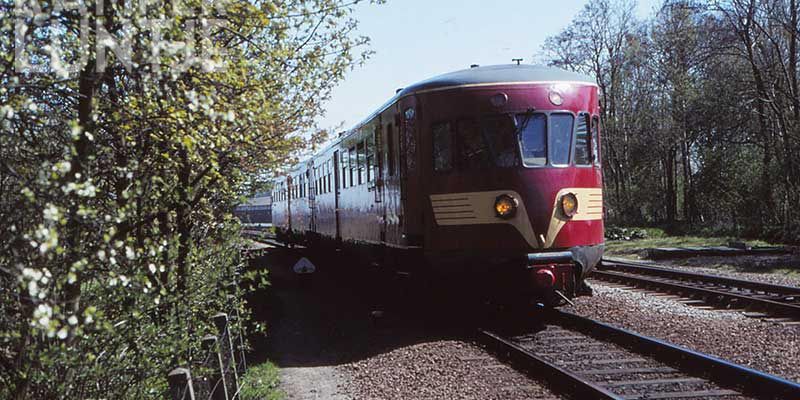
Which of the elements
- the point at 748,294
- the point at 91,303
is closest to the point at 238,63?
the point at 91,303

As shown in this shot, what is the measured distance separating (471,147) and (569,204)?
4.62 feet

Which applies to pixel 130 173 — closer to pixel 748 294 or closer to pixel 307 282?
pixel 748 294

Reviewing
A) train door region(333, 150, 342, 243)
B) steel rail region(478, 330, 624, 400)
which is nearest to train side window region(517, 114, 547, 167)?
steel rail region(478, 330, 624, 400)

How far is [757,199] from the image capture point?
27.2m

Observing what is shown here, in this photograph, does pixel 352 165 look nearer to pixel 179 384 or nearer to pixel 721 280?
pixel 721 280

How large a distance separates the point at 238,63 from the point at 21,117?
Result: 5.08ft

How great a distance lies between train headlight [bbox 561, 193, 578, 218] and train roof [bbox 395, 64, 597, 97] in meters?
1.50

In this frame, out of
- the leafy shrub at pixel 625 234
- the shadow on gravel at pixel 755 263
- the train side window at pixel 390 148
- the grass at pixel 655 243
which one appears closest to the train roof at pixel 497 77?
the train side window at pixel 390 148

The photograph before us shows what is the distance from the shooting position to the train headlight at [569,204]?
9.48 meters

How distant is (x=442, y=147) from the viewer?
9.74 meters

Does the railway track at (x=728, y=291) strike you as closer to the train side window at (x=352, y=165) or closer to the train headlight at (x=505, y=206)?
the train headlight at (x=505, y=206)

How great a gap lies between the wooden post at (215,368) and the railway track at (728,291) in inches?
297

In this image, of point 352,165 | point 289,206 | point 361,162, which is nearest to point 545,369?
point 361,162

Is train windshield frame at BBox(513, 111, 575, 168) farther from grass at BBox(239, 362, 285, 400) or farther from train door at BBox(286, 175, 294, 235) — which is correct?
train door at BBox(286, 175, 294, 235)
